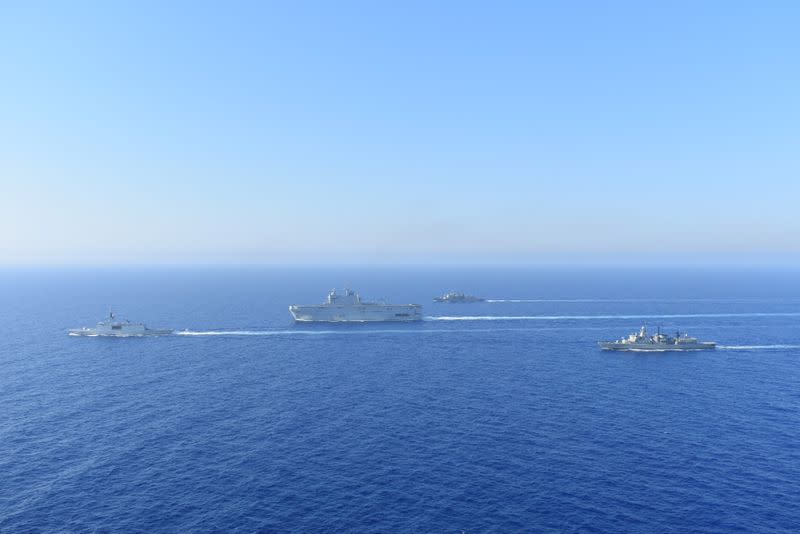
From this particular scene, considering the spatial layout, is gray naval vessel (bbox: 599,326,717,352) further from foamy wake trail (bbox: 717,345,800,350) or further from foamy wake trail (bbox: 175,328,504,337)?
foamy wake trail (bbox: 175,328,504,337)

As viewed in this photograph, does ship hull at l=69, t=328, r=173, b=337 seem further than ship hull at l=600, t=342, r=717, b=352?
Yes

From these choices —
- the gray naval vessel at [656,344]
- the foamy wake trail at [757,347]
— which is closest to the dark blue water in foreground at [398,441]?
the foamy wake trail at [757,347]

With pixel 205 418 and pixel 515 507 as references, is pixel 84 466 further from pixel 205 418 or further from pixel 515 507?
pixel 515 507

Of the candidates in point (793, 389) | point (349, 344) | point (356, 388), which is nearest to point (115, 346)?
point (349, 344)

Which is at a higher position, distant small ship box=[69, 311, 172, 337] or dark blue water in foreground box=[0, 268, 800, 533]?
distant small ship box=[69, 311, 172, 337]

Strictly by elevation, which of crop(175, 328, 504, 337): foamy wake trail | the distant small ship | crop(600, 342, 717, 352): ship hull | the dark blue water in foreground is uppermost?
the distant small ship

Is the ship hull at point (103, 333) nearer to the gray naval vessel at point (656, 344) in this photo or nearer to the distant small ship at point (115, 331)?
the distant small ship at point (115, 331)

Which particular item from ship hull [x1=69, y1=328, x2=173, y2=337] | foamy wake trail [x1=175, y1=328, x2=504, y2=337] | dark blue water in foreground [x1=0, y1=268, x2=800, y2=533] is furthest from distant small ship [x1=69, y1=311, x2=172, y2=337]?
dark blue water in foreground [x1=0, y1=268, x2=800, y2=533]
